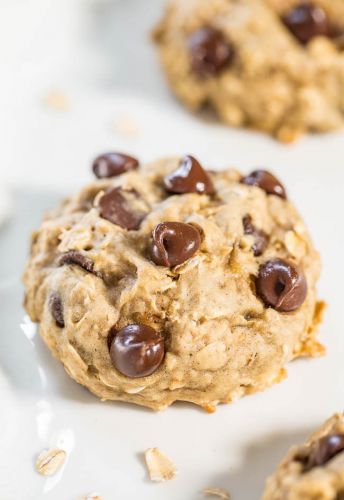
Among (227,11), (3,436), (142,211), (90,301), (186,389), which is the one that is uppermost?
(227,11)

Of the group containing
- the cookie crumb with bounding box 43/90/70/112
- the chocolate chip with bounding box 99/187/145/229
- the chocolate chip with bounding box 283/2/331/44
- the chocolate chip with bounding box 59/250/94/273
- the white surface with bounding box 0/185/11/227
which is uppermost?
the chocolate chip with bounding box 283/2/331/44

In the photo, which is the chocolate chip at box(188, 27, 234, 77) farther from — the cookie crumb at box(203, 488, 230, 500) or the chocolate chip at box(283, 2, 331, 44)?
the cookie crumb at box(203, 488, 230, 500)

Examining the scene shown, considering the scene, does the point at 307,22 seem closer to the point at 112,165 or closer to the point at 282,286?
the point at 112,165

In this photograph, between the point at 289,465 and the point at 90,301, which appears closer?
the point at 289,465

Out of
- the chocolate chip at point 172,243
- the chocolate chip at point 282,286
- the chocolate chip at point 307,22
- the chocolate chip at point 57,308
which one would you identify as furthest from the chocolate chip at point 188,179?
the chocolate chip at point 307,22

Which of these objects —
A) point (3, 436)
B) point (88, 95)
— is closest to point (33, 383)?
point (3, 436)

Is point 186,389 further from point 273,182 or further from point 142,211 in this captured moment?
point 273,182

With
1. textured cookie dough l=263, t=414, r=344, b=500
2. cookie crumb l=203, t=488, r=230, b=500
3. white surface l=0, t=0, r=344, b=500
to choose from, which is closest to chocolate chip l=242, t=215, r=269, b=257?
white surface l=0, t=0, r=344, b=500
